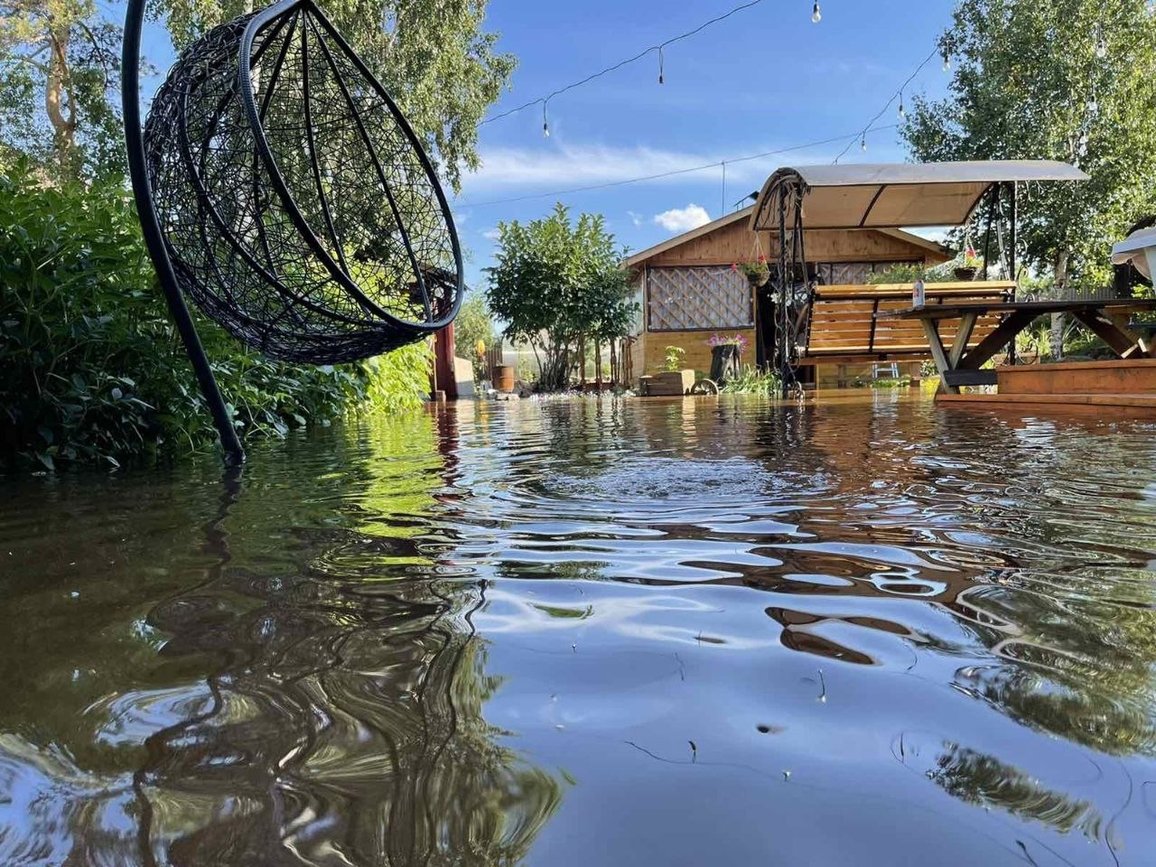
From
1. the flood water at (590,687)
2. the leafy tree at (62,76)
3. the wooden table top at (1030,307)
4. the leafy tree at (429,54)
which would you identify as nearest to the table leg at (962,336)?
the wooden table top at (1030,307)

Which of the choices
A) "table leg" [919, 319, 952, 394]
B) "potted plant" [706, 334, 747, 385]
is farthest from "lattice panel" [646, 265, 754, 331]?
"table leg" [919, 319, 952, 394]

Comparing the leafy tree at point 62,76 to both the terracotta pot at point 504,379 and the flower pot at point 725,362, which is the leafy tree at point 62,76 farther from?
the flower pot at point 725,362

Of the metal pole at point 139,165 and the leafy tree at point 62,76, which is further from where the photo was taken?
the leafy tree at point 62,76

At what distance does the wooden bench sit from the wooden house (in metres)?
7.96

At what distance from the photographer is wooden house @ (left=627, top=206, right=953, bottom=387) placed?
17.3 meters

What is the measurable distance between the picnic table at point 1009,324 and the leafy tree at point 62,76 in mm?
13870

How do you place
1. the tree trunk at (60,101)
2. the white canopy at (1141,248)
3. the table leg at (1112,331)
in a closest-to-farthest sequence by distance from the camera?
the white canopy at (1141,248)
the table leg at (1112,331)
the tree trunk at (60,101)

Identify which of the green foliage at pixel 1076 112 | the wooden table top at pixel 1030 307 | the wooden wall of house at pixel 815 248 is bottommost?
the wooden table top at pixel 1030 307

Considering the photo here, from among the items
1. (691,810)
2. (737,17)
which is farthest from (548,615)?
(737,17)

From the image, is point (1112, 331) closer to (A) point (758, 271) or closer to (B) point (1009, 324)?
(B) point (1009, 324)

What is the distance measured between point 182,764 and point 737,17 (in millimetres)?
13040

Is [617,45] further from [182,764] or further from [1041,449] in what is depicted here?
[182,764]

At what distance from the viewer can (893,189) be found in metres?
9.33

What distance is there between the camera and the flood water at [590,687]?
597mm
